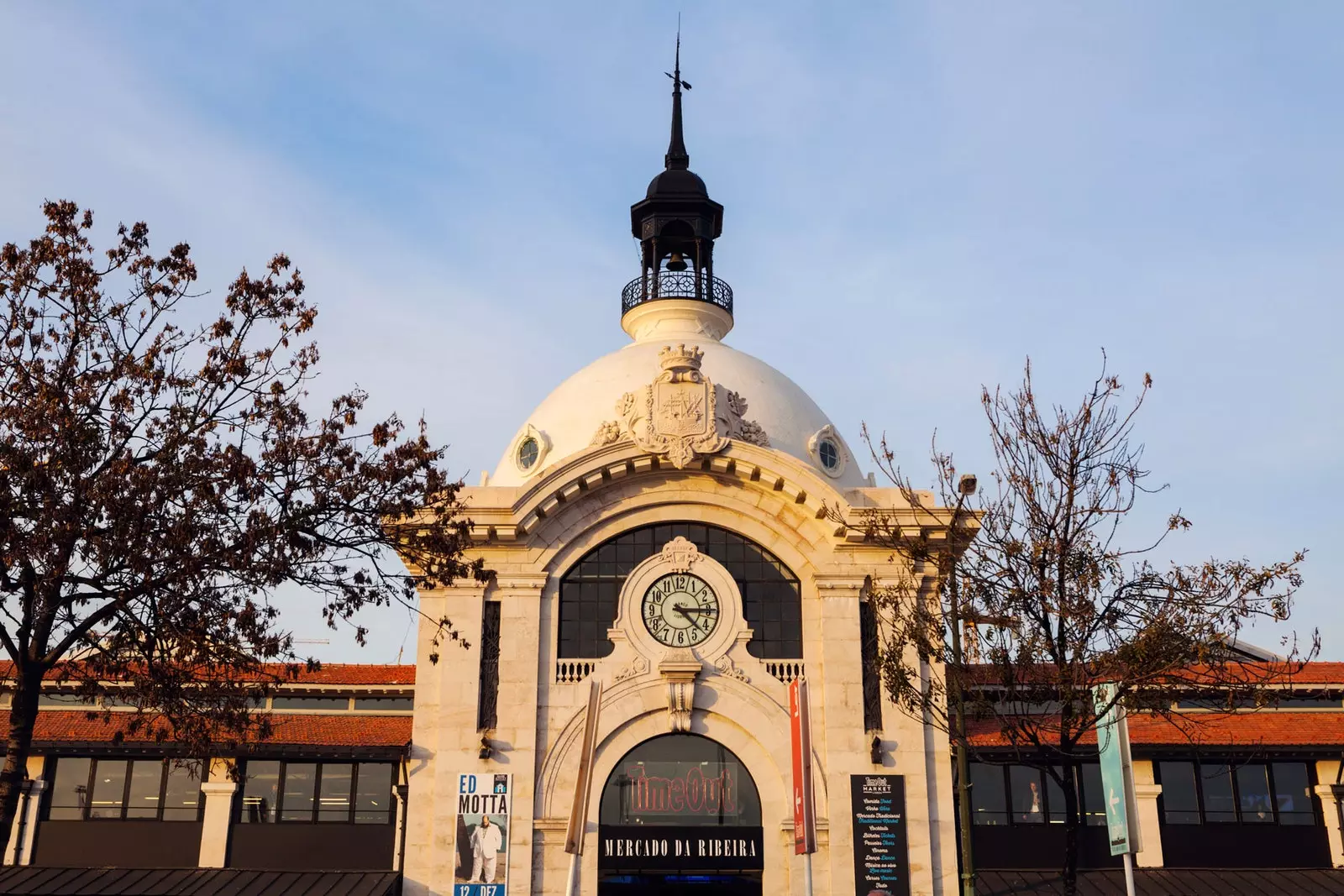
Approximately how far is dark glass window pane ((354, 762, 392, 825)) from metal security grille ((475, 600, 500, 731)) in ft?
10.5

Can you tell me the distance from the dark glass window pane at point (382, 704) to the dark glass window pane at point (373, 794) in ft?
6.94

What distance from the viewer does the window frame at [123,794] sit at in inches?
Answer: 1259

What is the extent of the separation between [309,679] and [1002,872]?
58.7 ft

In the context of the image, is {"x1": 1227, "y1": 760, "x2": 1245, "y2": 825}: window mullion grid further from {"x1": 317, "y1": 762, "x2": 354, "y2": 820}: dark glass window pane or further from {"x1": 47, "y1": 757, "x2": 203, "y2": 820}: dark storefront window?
{"x1": 47, "y1": 757, "x2": 203, "y2": 820}: dark storefront window

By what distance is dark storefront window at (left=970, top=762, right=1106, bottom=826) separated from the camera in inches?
1254

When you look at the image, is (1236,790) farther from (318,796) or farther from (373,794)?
(318,796)

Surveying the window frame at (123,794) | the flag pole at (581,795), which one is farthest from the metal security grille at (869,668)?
the window frame at (123,794)

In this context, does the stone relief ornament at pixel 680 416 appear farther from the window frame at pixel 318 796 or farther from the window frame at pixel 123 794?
the window frame at pixel 123 794

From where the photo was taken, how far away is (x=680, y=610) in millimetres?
32344

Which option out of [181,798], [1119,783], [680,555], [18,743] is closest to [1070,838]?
[1119,783]

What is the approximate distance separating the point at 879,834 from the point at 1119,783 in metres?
8.89

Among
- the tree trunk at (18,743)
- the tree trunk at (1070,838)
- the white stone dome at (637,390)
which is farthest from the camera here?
the white stone dome at (637,390)

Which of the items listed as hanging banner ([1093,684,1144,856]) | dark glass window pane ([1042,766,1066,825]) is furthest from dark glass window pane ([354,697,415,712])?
hanging banner ([1093,684,1144,856])

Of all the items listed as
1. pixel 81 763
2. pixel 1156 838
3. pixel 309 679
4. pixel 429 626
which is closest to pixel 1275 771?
pixel 1156 838
